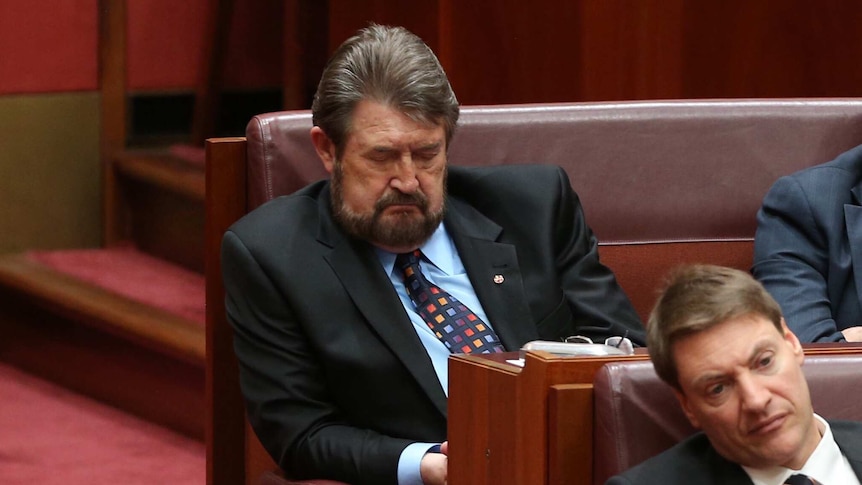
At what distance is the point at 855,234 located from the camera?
215cm

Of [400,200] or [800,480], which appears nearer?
[800,480]

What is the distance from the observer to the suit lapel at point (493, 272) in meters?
1.93

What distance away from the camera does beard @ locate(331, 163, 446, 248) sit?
1897 mm

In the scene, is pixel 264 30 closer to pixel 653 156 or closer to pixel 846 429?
pixel 653 156

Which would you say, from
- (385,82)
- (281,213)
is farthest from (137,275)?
(385,82)

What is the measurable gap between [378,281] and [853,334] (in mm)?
696

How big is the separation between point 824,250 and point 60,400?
208cm

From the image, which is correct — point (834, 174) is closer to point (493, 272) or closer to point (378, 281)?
point (493, 272)

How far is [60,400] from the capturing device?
141 inches

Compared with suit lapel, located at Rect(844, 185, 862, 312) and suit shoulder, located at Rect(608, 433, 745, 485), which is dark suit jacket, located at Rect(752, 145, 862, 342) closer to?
suit lapel, located at Rect(844, 185, 862, 312)

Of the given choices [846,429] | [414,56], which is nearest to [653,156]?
[414,56]

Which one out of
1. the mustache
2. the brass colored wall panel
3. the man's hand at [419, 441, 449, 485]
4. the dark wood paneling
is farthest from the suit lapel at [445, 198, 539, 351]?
the brass colored wall panel

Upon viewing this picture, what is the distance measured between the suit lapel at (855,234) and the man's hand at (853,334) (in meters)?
0.06

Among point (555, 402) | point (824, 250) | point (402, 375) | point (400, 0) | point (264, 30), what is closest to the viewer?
point (555, 402)
